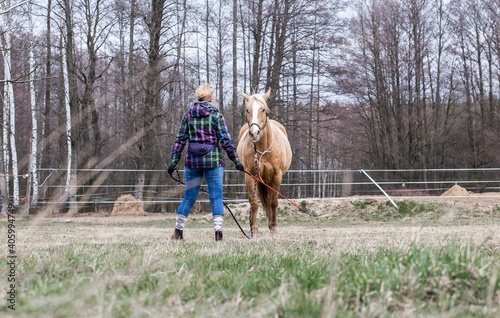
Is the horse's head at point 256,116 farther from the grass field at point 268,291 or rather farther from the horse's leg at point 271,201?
the grass field at point 268,291

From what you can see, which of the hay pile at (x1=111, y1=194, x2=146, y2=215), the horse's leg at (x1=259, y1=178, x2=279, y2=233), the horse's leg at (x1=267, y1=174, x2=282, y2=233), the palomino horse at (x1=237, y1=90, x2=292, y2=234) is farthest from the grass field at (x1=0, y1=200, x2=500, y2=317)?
the hay pile at (x1=111, y1=194, x2=146, y2=215)

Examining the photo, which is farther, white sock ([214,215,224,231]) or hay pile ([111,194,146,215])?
hay pile ([111,194,146,215])

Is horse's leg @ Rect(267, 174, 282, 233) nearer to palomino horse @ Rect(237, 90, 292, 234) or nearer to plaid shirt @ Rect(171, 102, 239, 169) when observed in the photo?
palomino horse @ Rect(237, 90, 292, 234)

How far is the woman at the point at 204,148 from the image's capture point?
6301 millimetres

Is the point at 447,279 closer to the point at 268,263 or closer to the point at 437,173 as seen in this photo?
the point at 268,263

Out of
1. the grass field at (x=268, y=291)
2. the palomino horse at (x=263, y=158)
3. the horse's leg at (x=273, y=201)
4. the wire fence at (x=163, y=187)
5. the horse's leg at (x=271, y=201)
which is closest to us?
the grass field at (x=268, y=291)

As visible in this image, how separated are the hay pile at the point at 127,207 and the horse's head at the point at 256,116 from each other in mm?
12714

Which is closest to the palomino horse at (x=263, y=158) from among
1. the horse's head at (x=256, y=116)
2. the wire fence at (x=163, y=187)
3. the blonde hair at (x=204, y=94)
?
the horse's head at (x=256, y=116)

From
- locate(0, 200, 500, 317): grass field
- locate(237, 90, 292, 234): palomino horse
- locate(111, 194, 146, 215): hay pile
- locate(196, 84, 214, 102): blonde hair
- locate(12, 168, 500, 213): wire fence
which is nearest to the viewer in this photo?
locate(0, 200, 500, 317): grass field

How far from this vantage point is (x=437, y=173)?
2855 centimetres

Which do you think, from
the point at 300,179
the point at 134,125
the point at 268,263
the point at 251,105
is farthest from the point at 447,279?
the point at 134,125

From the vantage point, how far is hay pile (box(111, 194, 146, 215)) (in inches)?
769

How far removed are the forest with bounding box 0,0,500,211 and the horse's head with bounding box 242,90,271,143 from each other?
6.54 m

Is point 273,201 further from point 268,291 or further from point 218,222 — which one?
point 268,291
